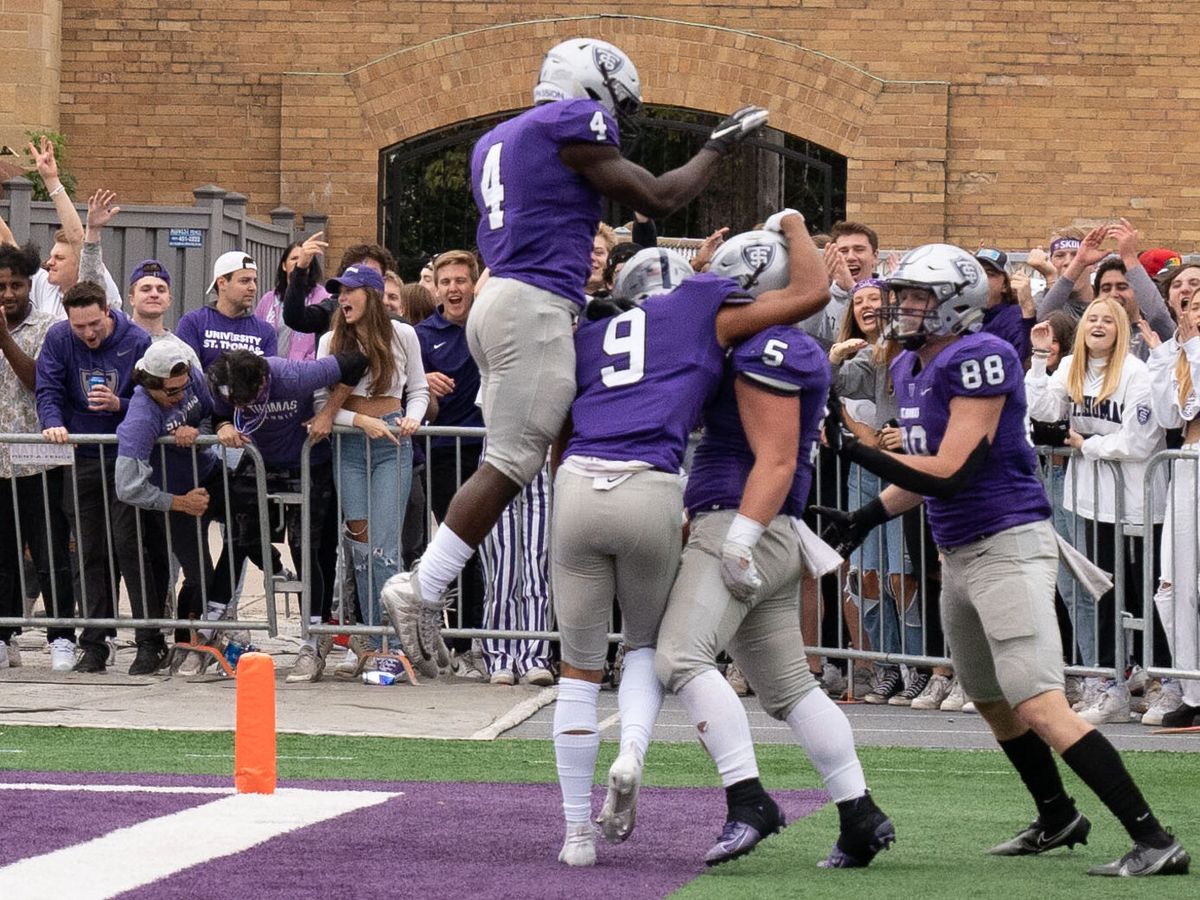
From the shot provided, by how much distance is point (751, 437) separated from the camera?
6.42 m

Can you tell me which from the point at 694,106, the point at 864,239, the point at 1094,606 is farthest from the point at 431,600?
the point at 694,106

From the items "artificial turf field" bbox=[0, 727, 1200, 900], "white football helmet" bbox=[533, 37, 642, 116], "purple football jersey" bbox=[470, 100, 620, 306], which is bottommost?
"artificial turf field" bbox=[0, 727, 1200, 900]

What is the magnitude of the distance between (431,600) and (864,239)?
5291 mm

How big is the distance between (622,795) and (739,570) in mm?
705

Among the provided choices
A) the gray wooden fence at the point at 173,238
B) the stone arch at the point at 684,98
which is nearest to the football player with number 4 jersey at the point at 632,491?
the gray wooden fence at the point at 173,238

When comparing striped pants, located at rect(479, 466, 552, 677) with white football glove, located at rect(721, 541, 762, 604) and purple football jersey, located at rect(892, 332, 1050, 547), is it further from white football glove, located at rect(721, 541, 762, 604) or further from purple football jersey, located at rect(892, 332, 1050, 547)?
white football glove, located at rect(721, 541, 762, 604)

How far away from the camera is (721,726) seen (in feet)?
20.8

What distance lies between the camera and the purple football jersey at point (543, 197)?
6648 millimetres

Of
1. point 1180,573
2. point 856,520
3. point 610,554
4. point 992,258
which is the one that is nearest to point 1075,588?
point 1180,573

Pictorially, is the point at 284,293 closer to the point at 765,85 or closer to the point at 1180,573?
the point at 1180,573

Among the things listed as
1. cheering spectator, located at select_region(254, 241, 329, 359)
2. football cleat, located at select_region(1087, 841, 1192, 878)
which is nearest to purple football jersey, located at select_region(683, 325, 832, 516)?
football cleat, located at select_region(1087, 841, 1192, 878)

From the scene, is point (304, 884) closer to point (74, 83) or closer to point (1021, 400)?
point (1021, 400)

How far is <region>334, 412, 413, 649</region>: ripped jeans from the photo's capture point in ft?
36.9

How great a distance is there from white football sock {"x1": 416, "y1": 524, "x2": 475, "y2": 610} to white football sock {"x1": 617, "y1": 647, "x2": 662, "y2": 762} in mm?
668
